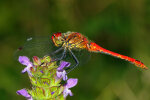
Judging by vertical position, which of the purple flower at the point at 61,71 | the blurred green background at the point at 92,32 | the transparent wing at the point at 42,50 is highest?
the purple flower at the point at 61,71

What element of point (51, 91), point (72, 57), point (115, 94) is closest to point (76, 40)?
point (72, 57)

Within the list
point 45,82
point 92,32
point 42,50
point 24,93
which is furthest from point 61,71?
point 92,32

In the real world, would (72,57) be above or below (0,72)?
above

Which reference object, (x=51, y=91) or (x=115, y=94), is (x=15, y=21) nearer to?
(x=115, y=94)

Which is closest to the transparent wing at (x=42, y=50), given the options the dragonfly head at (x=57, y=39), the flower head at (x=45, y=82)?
the dragonfly head at (x=57, y=39)

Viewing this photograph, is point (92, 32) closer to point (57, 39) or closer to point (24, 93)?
point (57, 39)

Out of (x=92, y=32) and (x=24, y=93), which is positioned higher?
(x=24, y=93)

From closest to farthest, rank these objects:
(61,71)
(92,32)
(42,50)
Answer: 1. (61,71)
2. (42,50)
3. (92,32)

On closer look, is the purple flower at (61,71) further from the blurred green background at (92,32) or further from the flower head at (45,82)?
the blurred green background at (92,32)
